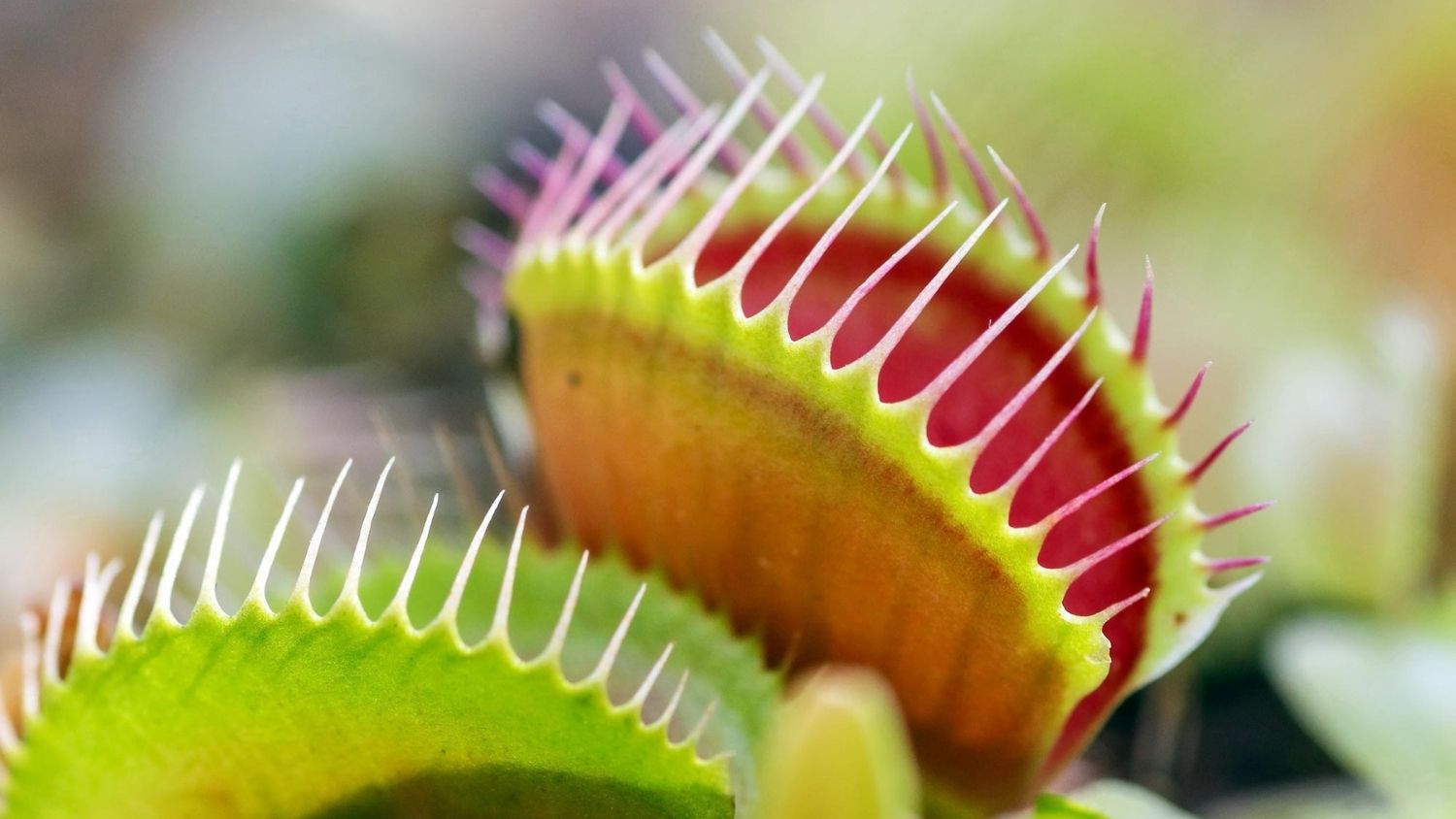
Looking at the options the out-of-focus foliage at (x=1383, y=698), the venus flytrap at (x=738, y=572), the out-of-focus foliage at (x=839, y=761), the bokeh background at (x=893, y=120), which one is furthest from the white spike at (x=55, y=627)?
the out-of-focus foliage at (x=1383, y=698)

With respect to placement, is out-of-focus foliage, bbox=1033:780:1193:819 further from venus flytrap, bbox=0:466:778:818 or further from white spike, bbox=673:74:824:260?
white spike, bbox=673:74:824:260

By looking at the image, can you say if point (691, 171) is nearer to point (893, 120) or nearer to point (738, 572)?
point (738, 572)

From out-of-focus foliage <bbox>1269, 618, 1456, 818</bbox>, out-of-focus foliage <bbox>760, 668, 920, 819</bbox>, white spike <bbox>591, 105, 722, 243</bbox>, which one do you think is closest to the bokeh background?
out-of-focus foliage <bbox>1269, 618, 1456, 818</bbox>

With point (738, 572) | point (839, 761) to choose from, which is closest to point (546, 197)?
point (738, 572)

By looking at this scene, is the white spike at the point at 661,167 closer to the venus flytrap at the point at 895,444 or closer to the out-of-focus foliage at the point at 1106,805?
the venus flytrap at the point at 895,444

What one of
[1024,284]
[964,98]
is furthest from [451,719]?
[964,98]

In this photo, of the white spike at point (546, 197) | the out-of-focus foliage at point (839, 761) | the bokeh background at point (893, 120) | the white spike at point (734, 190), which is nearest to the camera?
the out-of-focus foliage at point (839, 761)
